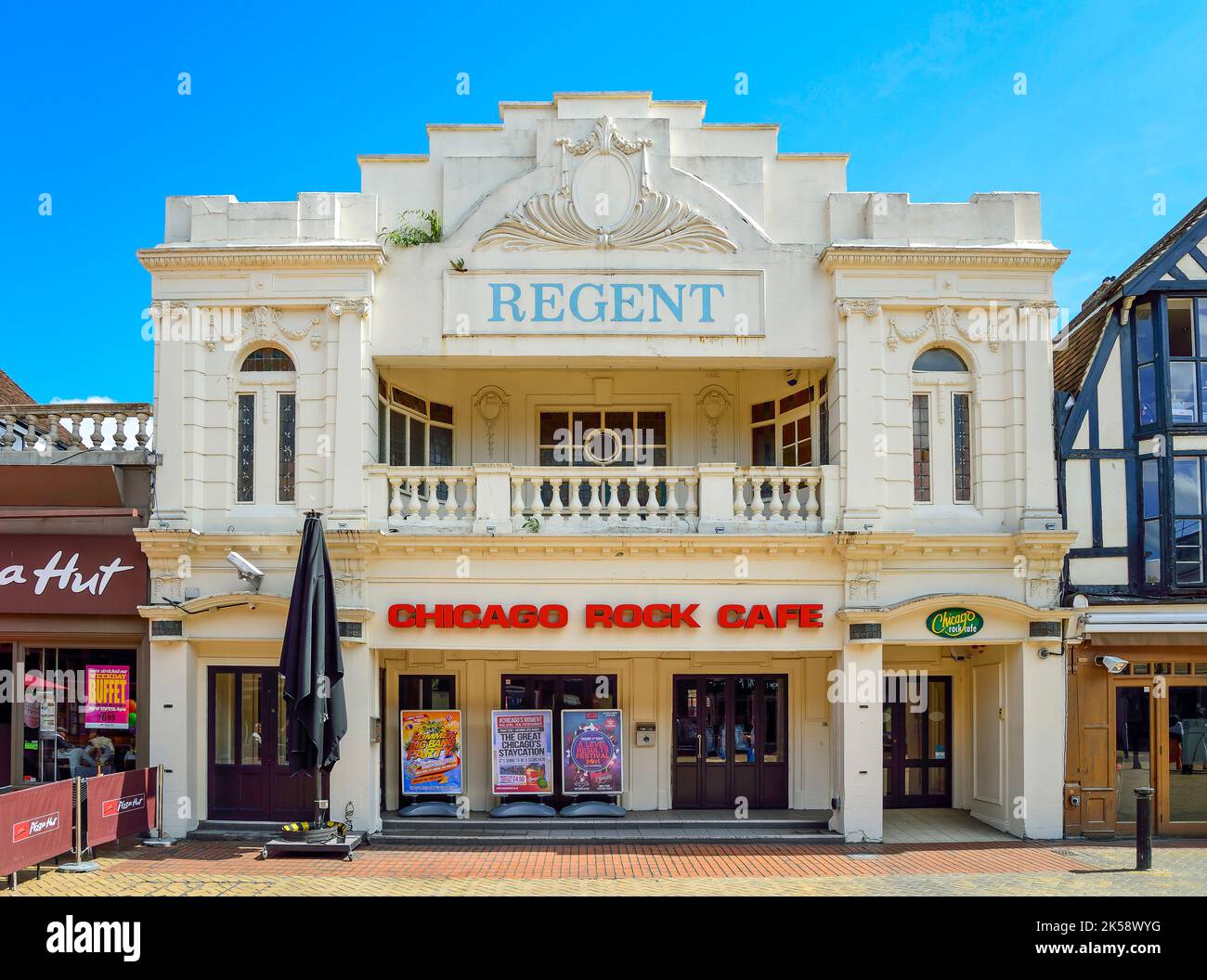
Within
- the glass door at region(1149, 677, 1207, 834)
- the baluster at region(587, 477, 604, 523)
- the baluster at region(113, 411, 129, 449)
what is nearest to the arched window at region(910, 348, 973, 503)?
the glass door at region(1149, 677, 1207, 834)

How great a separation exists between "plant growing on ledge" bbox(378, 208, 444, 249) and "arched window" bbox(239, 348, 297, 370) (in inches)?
92.2

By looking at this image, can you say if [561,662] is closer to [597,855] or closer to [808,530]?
[597,855]

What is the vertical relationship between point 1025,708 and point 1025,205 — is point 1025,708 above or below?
below

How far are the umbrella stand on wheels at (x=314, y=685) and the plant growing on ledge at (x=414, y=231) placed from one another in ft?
14.7

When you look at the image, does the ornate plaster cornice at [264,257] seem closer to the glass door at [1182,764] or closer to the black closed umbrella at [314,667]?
the black closed umbrella at [314,667]

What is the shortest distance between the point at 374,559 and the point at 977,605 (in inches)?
344

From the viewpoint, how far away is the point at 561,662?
16062 mm

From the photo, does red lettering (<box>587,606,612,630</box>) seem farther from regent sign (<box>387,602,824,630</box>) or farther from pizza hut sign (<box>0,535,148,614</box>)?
pizza hut sign (<box>0,535,148,614</box>)

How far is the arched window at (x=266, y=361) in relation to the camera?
1484 centimetres

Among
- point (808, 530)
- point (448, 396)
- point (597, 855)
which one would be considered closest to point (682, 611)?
point (808, 530)

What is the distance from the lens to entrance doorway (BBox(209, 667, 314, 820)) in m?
14.7

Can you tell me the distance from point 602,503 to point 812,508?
3122 mm

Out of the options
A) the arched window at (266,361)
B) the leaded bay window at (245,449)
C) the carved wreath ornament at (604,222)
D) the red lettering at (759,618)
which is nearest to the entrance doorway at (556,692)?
the red lettering at (759,618)

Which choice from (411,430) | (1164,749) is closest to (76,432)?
(411,430)
